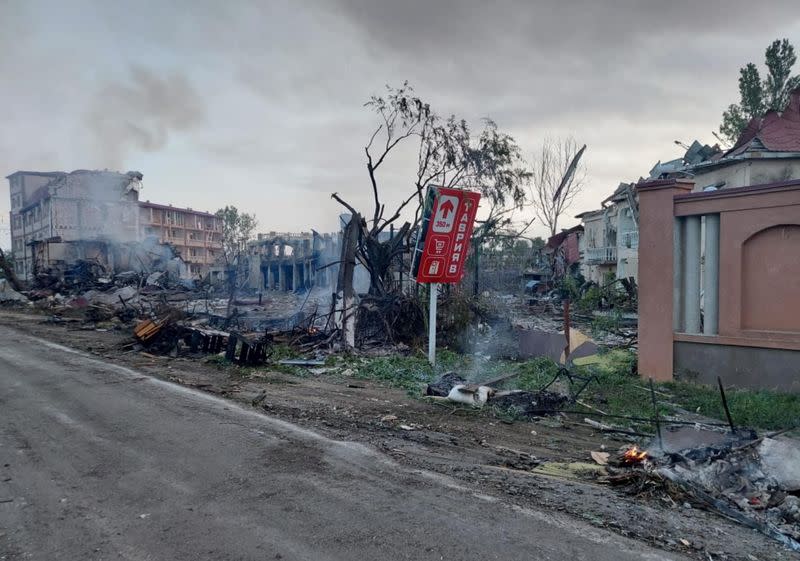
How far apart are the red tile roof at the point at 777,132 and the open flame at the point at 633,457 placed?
1975 centimetres

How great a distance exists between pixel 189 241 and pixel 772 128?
63843 millimetres

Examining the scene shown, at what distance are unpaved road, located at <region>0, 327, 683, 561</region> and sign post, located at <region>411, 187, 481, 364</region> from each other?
4811 millimetres

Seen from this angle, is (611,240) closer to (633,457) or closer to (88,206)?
(633,457)

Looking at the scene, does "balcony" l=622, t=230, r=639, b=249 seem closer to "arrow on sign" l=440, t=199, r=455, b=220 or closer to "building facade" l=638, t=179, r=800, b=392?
"building facade" l=638, t=179, r=800, b=392

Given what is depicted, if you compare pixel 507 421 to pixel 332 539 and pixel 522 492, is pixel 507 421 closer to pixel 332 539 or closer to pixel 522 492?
pixel 522 492

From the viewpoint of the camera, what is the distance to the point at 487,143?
18.7 m

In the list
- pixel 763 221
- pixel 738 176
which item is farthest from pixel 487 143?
pixel 763 221

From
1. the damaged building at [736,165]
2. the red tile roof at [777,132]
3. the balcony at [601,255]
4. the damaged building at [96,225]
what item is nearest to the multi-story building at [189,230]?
the damaged building at [96,225]

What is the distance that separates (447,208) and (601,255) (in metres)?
25.1

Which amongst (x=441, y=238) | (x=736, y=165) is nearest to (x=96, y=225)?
(x=441, y=238)

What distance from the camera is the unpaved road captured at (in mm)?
3381

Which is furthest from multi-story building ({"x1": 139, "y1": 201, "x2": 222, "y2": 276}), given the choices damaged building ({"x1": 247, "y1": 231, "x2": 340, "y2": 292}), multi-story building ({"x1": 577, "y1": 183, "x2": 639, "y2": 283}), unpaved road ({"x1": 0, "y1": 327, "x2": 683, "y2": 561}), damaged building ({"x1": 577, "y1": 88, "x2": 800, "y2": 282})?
unpaved road ({"x1": 0, "y1": 327, "x2": 683, "y2": 561})

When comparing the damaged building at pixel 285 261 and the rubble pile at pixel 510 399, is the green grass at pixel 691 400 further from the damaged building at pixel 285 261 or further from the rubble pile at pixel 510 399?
the damaged building at pixel 285 261

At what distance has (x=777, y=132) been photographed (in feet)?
69.0
